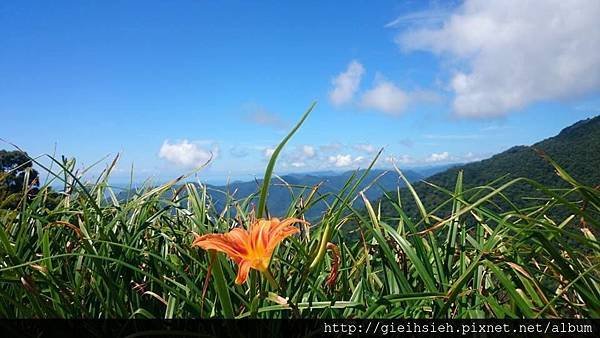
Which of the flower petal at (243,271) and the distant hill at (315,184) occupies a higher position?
the distant hill at (315,184)

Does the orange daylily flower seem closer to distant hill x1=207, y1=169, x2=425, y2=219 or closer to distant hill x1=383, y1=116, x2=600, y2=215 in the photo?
distant hill x1=207, y1=169, x2=425, y2=219

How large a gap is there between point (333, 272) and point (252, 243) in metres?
0.24

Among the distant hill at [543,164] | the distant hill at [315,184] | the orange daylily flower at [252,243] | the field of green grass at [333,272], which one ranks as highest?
the distant hill at [543,164]

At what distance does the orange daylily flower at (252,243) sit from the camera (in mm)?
951

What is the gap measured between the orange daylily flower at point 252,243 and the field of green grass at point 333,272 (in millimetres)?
42

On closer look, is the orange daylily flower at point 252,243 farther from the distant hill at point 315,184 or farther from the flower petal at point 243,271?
the distant hill at point 315,184

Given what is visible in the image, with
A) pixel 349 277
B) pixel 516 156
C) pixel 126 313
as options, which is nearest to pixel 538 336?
pixel 349 277

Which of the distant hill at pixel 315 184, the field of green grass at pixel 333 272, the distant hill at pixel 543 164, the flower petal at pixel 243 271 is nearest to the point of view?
the flower petal at pixel 243 271

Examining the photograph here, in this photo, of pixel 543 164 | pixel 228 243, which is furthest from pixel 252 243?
pixel 543 164

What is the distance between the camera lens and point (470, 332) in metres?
1.07

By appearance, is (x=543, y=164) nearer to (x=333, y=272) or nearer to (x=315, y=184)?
(x=315, y=184)

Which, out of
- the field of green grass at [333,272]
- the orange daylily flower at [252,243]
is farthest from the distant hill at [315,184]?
the orange daylily flower at [252,243]

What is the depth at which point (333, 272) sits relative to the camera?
1126mm

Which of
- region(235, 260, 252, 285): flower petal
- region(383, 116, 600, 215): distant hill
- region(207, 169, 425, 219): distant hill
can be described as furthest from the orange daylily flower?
region(383, 116, 600, 215): distant hill
